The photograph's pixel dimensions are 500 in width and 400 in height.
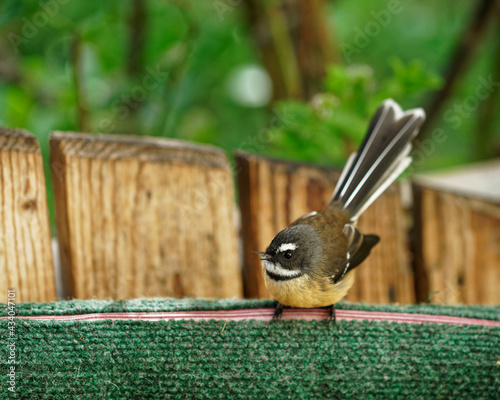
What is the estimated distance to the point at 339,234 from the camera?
2.01 meters

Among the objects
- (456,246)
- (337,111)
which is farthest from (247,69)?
(456,246)

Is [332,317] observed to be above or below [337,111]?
below

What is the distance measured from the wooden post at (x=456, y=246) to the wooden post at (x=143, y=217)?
90 cm

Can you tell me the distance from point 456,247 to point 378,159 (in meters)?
0.62

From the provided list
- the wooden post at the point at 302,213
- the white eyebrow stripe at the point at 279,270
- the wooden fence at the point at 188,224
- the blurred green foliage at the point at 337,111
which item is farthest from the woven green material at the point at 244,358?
the blurred green foliage at the point at 337,111

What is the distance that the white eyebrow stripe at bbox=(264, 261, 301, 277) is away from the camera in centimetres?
181

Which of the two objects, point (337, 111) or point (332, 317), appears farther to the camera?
point (337, 111)

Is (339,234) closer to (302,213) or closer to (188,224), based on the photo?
(302,213)

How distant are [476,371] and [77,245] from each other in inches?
58.6

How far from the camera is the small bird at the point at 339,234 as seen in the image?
1780 mm

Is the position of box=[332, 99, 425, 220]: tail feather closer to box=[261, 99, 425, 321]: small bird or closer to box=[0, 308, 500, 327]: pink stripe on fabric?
box=[261, 99, 425, 321]: small bird

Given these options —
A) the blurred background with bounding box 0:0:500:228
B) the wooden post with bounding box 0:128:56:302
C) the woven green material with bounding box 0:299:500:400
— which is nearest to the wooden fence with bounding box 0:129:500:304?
the wooden post with bounding box 0:128:56:302

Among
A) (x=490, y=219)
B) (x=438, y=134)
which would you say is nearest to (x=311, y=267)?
(x=490, y=219)

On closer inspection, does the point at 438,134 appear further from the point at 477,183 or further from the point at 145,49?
the point at 145,49
